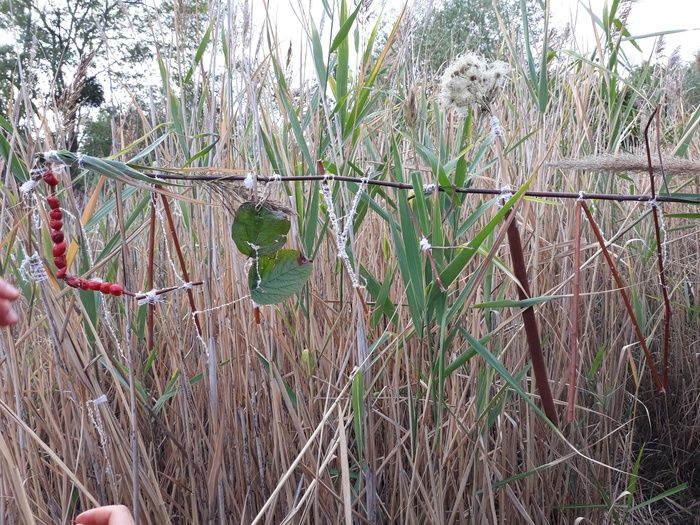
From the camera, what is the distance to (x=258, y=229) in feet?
2.23

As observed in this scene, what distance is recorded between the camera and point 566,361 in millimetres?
1095

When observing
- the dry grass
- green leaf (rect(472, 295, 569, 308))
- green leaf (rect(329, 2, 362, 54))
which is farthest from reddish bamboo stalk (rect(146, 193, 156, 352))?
green leaf (rect(472, 295, 569, 308))

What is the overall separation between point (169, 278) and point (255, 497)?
0.44 meters

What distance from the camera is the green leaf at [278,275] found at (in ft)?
2.34

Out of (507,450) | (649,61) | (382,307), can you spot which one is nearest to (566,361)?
(507,450)

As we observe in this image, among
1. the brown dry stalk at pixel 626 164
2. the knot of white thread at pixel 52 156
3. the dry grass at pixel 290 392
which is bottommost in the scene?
the dry grass at pixel 290 392

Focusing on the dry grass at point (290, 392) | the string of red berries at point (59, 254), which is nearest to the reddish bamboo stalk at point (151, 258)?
the dry grass at point (290, 392)

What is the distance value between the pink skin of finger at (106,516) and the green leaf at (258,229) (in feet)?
1.11

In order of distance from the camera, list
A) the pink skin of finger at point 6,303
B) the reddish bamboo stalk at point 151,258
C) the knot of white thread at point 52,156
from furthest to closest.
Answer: the reddish bamboo stalk at point 151,258 < the knot of white thread at point 52,156 < the pink skin of finger at point 6,303

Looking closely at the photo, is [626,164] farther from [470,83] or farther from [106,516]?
[106,516]

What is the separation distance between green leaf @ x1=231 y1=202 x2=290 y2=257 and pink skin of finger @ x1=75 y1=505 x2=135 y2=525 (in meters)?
0.34

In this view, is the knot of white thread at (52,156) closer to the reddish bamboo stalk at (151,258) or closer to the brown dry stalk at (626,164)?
the reddish bamboo stalk at (151,258)

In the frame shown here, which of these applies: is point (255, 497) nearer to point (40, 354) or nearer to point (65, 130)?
point (40, 354)

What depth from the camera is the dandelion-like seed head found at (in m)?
0.73
